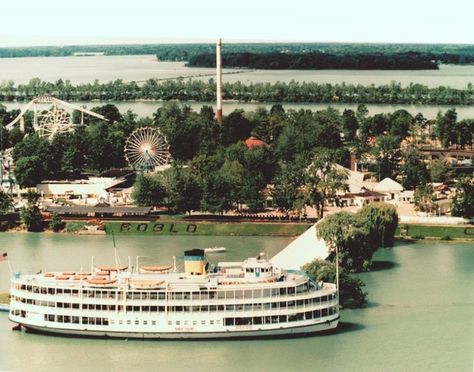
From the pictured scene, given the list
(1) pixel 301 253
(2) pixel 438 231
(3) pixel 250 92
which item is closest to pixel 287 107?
(3) pixel 250 92

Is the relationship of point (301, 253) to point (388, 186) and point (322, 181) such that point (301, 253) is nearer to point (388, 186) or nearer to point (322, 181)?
point (322, 181)

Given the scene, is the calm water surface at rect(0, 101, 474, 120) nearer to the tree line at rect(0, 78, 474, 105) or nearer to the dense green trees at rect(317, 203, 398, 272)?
the tree line at rect(0, 78, 474, 105)

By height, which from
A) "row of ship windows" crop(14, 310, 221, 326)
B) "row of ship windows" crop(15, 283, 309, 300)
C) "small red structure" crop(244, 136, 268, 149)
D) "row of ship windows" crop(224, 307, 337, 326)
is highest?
"row of ship windows" crop(15, 283, 309, 300)

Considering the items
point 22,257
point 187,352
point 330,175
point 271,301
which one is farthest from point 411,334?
point 330,175

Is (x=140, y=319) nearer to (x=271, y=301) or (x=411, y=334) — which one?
(x=271, y=301)

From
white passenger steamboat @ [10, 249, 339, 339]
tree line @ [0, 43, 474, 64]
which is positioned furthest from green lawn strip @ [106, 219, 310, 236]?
tree line @ [0, 43, 474, 64]

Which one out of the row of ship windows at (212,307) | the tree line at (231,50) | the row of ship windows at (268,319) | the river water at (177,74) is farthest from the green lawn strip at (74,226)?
the tree line at (231,50)

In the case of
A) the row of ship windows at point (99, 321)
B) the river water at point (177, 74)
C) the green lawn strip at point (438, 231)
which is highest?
the river water at point (177, 74)

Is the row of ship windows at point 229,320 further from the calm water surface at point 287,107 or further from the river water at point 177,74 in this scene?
the river water at point 177,74
